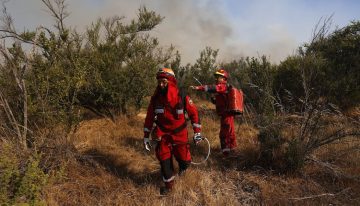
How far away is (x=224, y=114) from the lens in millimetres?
7629

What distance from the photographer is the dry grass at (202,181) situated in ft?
18.7

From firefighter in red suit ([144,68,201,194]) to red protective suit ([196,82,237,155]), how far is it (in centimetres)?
122

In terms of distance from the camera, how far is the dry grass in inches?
225

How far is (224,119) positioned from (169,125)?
1.74 meters

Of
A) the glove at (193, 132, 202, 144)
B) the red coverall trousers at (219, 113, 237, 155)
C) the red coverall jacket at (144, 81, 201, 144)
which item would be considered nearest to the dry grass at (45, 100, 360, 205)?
the red coverall trousers at (219, 113, 237, 155)

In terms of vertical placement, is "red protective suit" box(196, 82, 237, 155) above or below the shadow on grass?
above

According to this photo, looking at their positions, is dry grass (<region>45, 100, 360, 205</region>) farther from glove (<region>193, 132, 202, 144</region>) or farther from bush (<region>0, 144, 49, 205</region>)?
bush (<region>0, 144, 49, 205</region>)

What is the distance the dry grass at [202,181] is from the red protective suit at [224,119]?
0.71 ft

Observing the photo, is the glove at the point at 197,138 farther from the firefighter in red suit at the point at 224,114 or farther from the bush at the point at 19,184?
the bush at the point at 19,184

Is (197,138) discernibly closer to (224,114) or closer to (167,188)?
(167,188)

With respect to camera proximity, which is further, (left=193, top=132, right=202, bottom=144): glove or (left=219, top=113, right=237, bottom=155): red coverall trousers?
(left=219, top=113, right=237, bottom=155): red coverall trousers

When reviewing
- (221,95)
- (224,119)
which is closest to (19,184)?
(224,119)

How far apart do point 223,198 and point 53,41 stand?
4.48 meters

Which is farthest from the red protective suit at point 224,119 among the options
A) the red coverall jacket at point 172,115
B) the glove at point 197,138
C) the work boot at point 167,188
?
the work boot at point 167,188
